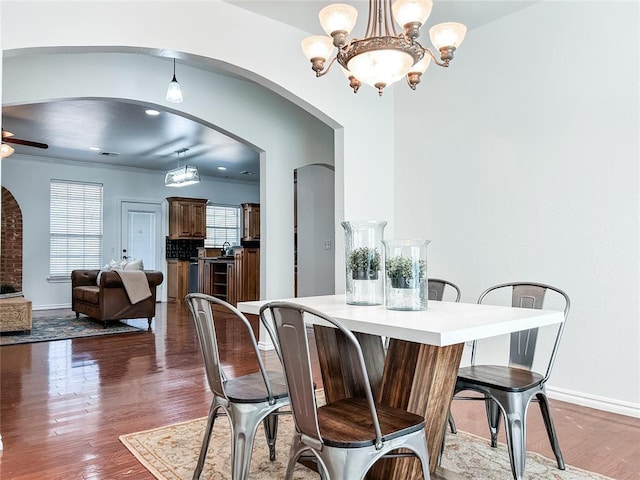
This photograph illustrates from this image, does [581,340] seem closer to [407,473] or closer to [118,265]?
[407,473]

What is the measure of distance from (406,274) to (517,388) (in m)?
0.68

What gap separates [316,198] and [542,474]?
5.36m

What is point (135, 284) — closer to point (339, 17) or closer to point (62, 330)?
point (62, 330)

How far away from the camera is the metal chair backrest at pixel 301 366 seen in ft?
4.84

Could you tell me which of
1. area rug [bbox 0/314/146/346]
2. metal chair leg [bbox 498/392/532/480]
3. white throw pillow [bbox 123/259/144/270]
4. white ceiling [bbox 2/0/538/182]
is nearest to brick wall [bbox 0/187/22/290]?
white ceiling [bbox 2/0/538/182]

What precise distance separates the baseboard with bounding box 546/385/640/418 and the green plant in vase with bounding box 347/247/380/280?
200 cm

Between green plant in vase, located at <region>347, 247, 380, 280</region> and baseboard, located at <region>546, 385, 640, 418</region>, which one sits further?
baseboard, located at <region>546, 385, 640, 418</region>

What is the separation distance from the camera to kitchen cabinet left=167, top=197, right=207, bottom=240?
1020cm

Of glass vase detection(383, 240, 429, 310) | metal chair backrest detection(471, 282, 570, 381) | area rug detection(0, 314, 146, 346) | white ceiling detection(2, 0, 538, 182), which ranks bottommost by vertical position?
area rug detection(0, 314, 146, 346)

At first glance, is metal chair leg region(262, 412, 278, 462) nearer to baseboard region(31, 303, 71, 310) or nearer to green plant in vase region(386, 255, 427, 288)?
green plant in vase region(386, 255, 427, 288)

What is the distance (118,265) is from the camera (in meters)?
7.56

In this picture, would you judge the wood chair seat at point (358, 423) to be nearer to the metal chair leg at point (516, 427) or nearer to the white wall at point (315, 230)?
the metal chair leg at point (516, 427)

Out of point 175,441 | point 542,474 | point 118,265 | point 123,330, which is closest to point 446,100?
point 542,474

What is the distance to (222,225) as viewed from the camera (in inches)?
446
